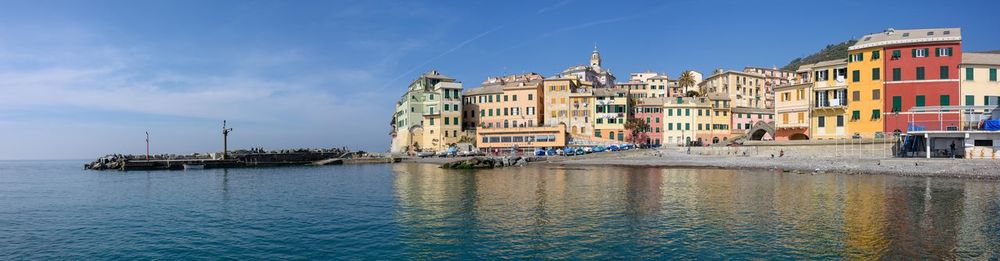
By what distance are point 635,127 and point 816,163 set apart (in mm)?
40605

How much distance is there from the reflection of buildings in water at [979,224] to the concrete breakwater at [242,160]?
8363 centimetres

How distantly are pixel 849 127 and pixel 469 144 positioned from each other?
201ft

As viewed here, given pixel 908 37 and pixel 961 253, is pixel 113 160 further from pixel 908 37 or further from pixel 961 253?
pixel 908 37

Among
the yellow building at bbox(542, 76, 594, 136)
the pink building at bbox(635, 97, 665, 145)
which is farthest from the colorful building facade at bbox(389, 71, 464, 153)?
the pink building at bbox(635, 97, 665, 145)

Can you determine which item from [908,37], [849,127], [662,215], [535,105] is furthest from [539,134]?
[662,215]

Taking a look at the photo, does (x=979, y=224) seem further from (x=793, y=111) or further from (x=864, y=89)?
(x=793, y=111)

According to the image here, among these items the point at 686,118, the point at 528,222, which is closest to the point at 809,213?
the point at 528,222

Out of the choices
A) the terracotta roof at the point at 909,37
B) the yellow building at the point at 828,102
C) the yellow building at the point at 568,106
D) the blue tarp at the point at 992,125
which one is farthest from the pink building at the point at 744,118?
the blue tarp at the point at 992,125

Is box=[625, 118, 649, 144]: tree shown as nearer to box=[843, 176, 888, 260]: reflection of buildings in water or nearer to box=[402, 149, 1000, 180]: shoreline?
box=[402, 149, 1000, 180]: shoreline

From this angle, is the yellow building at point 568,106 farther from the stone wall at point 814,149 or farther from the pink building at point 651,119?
the stone wall at point 814,149

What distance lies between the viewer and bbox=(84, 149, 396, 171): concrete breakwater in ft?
298

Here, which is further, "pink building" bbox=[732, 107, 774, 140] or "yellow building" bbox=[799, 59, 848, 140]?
"pink building" bbox=[732, 107, 774, 140]

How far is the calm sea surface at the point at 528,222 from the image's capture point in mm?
20750

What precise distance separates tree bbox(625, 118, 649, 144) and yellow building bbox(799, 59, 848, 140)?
1213 inches
